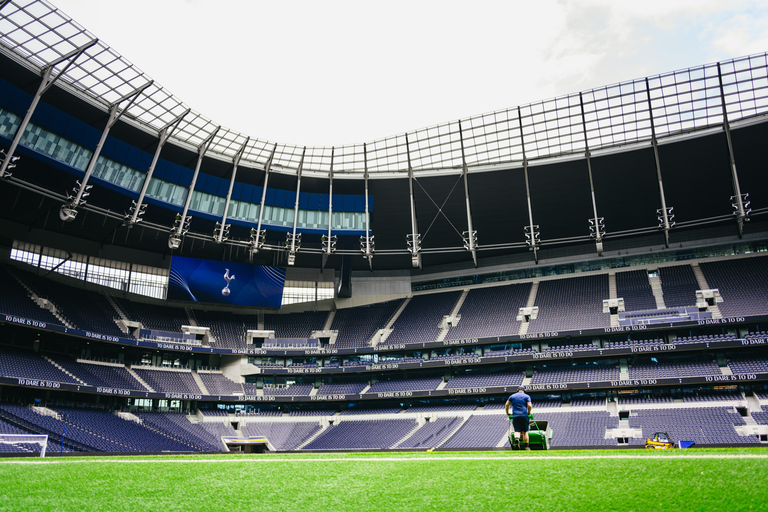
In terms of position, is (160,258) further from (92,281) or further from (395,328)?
(395,328)

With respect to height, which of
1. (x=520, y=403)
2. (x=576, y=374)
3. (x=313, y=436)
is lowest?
(x=313, y=436)

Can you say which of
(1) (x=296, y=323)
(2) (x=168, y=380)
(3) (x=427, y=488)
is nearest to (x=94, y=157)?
(2) (x=168, y=380)

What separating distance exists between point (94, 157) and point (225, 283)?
63.3 feet

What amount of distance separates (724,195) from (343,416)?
40063mm

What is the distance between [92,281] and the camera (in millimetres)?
54312

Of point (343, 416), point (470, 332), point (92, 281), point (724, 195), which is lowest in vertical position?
point (343, 416)

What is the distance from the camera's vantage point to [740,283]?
45.5 m

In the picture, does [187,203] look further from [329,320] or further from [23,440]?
[23,440]

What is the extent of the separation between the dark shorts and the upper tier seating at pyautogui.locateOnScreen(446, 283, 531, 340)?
1480 inches

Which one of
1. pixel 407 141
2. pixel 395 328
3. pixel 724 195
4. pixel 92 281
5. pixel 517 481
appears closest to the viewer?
pixel 517 481

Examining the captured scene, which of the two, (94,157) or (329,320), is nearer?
(94,157)

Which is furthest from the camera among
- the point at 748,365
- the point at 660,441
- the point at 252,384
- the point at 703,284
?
the point at 252,384

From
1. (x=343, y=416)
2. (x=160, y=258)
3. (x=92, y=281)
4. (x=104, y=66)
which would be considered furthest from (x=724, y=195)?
(x=92, y=281)

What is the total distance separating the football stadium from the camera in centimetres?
3972
